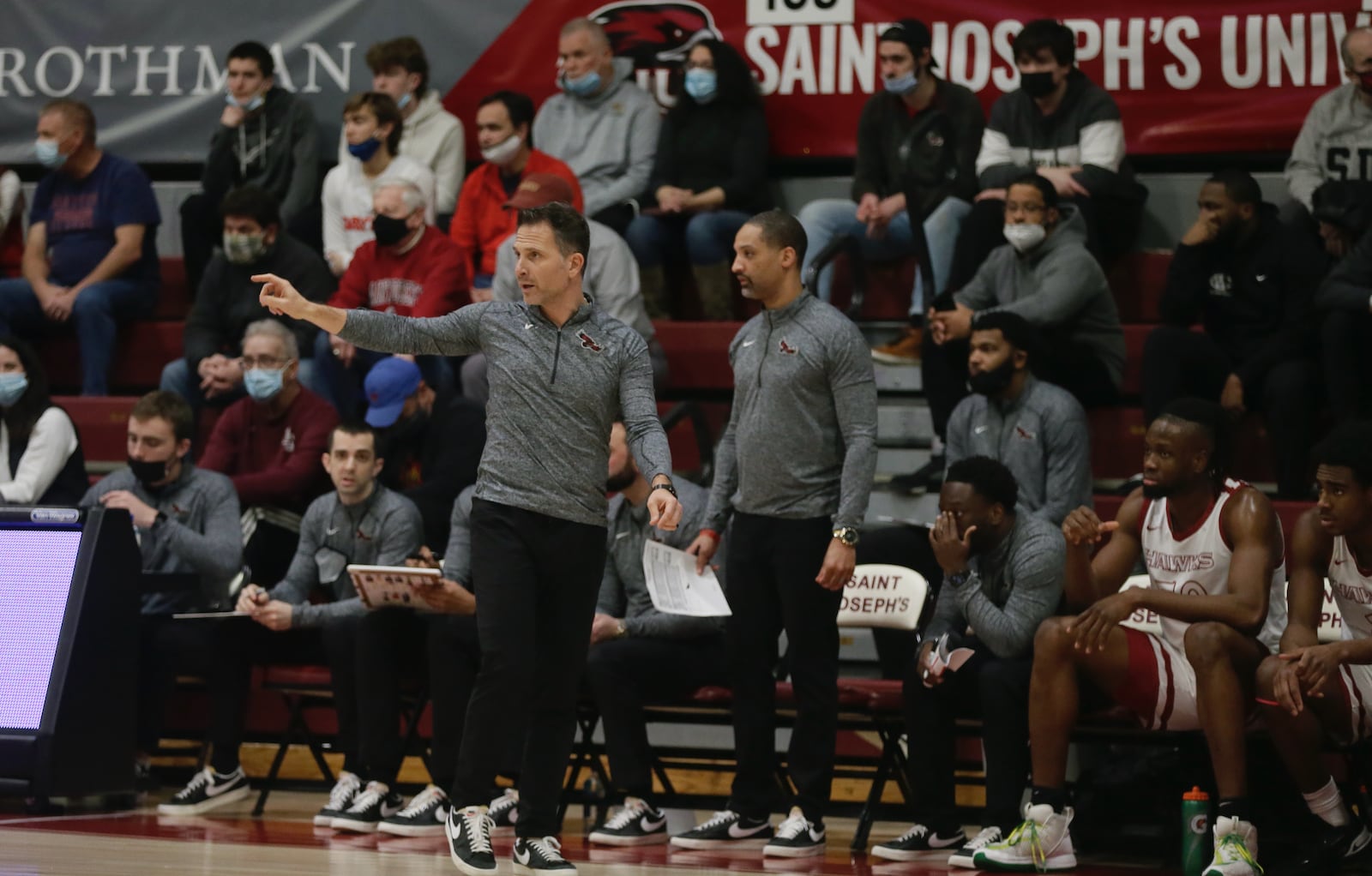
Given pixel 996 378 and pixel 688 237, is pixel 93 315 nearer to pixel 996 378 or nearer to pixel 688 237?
pixel 688 237

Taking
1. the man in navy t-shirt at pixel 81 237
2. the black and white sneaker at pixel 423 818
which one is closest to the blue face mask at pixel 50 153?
the man in navy t-shirt at pixel 81 237

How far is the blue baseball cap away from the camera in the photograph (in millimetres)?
7508

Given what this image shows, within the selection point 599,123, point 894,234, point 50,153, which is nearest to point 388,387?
point 599,123

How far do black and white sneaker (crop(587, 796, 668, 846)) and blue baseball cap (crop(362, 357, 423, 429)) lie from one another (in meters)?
2.19

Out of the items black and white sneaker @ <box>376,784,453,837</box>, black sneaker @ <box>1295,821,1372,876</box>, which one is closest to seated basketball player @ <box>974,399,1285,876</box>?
black sneaker @ <box>1295,821,1372,876</box>

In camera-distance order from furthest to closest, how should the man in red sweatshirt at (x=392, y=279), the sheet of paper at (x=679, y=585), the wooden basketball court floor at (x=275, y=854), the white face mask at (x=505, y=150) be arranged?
1. the white face mask at (x=505, y=150)
2. the man in red sweatshirt at (x=392, y=279)
3. the sheet of paper at (x=679, y=585)
4. the wooden basketball court floor at (x=275, y=854)

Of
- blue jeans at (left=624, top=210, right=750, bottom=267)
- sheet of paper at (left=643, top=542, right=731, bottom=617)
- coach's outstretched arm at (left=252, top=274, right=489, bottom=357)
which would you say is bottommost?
sheet of paper at (left=643, top=542, right=731, bottom=617)

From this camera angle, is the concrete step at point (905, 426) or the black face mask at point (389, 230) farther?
the black face mask at point (389, 230)

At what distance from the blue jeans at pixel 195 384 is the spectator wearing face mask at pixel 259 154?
95 centimetres

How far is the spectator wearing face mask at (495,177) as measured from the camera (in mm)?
8797

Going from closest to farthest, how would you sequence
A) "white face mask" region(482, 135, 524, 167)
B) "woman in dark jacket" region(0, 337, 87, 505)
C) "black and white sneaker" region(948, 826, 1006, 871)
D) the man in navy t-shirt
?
"black and white sneaker" region(948, 826, 1006, 871) → "woman in dark jacket" region(0, 337, 87, 505) → "white face mask" region(482, 135, 524, 167) → the man in navy t-shirt

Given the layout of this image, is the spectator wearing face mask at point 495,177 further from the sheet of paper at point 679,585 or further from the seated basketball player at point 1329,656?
the seated basketball player at point 1329,656

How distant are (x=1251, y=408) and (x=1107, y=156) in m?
1.41

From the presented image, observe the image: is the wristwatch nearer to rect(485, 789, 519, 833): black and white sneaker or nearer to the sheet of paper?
the sheet of paper
